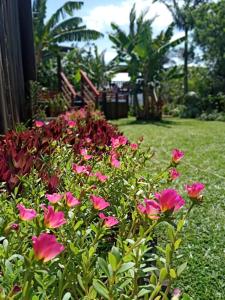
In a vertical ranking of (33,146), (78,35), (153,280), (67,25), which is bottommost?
(153,280)

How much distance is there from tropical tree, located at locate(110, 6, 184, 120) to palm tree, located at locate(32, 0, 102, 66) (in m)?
1.51

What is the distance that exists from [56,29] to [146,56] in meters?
5.08

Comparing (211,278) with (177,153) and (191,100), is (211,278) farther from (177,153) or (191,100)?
(191,100)

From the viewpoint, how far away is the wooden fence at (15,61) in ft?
13.7

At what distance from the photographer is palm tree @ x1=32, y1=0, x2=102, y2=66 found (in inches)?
804

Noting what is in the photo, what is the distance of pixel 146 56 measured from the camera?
1897 cm

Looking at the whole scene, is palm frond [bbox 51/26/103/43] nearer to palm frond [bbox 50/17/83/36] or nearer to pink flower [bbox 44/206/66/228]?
palm frond [bbox 50/17/83/36]


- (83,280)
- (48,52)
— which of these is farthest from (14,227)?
(48,52)

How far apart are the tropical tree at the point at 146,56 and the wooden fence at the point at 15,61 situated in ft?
43.8

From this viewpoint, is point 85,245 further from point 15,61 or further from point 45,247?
point 15,61

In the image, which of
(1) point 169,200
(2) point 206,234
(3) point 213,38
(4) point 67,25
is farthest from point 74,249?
(3) point 213,38

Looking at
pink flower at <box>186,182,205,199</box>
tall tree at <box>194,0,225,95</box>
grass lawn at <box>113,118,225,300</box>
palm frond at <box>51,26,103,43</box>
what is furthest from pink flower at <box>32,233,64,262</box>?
tall tree at <box>194,0,225,95</box>

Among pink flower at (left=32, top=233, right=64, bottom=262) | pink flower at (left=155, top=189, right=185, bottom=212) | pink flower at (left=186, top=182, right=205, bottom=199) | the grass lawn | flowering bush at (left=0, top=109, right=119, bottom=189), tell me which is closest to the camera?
pink flower at (left=32, top=233, right=64, bottom=262)

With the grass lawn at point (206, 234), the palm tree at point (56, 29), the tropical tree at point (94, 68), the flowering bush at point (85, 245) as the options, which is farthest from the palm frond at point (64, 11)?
the flowering bush at point (85, 245)
